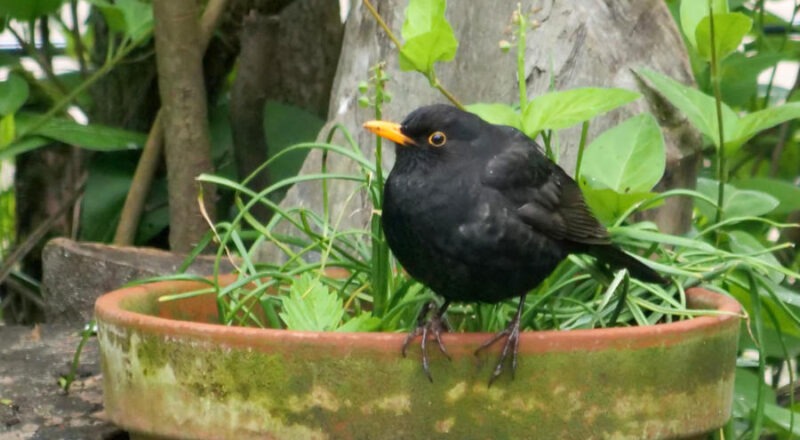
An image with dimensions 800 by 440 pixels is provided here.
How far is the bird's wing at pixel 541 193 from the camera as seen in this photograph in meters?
2.12

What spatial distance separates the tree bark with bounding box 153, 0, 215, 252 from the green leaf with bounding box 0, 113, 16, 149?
0.37 metres

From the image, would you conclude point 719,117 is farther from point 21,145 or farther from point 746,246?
point 21,145

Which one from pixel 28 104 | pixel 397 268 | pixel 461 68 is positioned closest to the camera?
pixel 397 268

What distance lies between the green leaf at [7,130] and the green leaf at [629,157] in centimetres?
145

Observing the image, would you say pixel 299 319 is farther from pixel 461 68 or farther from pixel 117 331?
pixel 461 68

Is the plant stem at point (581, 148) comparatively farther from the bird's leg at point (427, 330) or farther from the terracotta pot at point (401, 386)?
the terracotta pot at point (401, 386)

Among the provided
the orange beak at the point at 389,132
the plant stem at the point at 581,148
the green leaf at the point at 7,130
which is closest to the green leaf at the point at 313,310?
the orange beak at the point at 389,132

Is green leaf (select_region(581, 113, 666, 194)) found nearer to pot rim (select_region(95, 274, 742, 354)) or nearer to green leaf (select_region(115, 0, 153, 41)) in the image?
pot rim (select_region(95, 274, 742, 354))

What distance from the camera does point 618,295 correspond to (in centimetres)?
226

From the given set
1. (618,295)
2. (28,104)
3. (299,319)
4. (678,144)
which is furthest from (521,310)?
(28,104)

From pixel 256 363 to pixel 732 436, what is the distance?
84 centimetres

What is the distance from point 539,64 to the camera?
2.74 m

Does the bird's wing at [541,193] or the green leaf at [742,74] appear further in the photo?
the green leaf at [742,74]

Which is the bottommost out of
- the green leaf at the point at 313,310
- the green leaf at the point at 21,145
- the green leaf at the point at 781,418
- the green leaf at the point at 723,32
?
the green leaf at the point at 781,418
